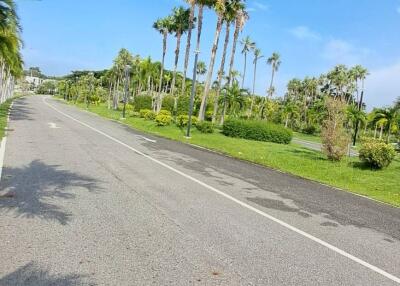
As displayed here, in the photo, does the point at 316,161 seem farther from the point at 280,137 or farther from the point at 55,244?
the point at 55,244

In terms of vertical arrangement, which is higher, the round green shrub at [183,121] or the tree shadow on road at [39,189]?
the round green shrub at [183,121]

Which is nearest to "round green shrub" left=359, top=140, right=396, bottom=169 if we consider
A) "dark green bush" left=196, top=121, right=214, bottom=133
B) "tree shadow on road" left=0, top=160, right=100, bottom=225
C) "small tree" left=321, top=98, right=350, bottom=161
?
"small tree" left=321, top=98, right=350, bottom=161

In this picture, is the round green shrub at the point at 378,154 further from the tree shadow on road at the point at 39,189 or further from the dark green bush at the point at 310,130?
the dark green bush at the point at 310,130

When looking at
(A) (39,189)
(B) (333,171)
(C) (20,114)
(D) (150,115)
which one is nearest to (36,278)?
(A) (39,189)

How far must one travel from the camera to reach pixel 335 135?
66.6ft

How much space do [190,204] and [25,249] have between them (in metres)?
3.97

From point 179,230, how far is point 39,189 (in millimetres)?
3768

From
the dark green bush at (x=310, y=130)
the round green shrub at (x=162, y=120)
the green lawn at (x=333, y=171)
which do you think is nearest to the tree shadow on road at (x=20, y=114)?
the round green shrub at (x=162, y=120)

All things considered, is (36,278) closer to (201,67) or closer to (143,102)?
(143,102)

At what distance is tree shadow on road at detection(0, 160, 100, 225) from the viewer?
24.6ft

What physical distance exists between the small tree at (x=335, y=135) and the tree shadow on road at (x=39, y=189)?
13046 millimetres

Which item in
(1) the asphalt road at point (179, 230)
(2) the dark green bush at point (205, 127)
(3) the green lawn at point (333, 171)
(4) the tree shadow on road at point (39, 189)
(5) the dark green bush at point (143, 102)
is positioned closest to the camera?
(1) the asphalt road at point (179, 230)

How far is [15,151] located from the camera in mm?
14758

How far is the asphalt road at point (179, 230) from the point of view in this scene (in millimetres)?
5270
